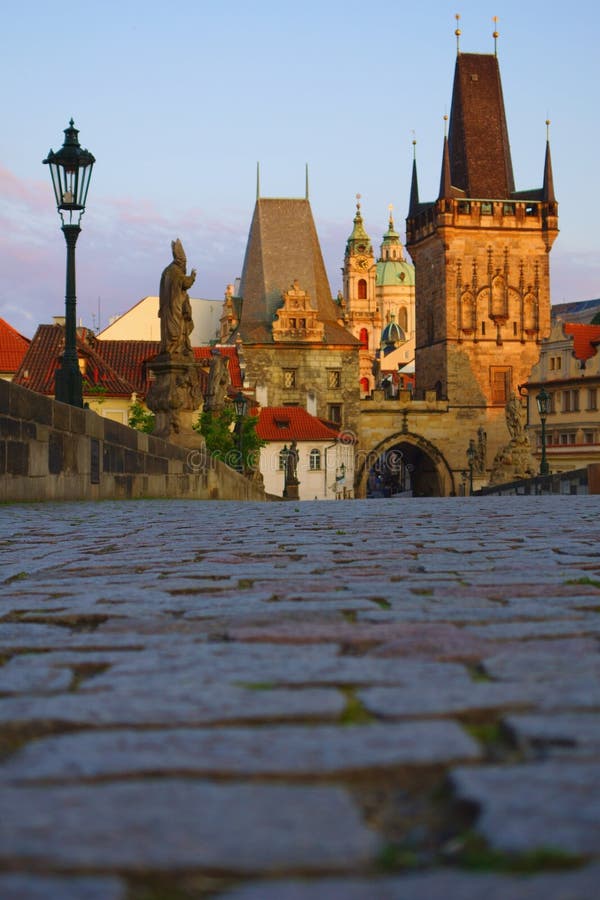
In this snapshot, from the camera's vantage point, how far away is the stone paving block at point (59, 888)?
1247 mm

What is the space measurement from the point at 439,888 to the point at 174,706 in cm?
102

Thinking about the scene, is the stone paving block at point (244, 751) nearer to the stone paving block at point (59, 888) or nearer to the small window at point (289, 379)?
the stone paving block at point (59, 888)

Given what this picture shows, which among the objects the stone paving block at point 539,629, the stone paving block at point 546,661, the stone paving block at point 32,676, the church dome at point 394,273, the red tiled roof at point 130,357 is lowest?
the stone paving block at point 32,676

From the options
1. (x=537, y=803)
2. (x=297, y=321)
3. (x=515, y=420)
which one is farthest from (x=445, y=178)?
(x=537, y=803)

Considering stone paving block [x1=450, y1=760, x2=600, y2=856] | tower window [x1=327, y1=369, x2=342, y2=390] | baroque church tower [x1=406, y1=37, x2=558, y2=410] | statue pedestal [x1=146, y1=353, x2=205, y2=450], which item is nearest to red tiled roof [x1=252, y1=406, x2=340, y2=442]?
tower window [x1=327, y1=369, x2=342, y2=390]

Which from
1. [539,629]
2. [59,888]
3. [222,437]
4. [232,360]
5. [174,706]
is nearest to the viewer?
[59,888]

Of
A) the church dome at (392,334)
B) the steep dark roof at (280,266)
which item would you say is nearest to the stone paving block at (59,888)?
the steep dark roof at (280,266)

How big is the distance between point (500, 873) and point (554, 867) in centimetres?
6

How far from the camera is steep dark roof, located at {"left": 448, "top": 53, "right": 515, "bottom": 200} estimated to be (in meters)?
77.0

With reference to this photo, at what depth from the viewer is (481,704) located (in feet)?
7.09

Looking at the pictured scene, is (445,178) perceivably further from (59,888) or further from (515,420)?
(59,888)

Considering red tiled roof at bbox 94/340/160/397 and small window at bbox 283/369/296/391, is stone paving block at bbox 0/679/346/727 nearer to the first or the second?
red tiled roof at bbox 94/340/160/397

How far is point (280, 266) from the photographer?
7519cm

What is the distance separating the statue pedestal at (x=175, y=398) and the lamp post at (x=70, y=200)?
21.8ft
